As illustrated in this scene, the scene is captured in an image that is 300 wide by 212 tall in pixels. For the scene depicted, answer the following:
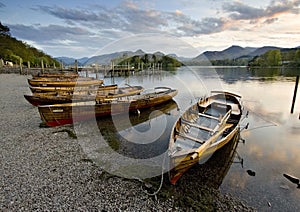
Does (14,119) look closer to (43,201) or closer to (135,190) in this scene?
(43,201)

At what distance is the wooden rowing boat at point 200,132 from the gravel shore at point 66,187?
1.00 m

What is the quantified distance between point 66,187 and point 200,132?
17.7 feet

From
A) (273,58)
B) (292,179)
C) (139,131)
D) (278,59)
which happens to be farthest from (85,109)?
(273,58)

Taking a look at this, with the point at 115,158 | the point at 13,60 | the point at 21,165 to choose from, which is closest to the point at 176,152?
the point at 115,158

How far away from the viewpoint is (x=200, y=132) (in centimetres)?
782

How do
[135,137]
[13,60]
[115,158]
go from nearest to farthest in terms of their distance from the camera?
[115,158]
[135,137]
[13,60]

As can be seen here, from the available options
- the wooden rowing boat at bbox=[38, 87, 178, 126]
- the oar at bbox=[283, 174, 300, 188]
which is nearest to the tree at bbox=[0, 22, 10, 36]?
the wooden rowing boat at bbox=[38, 87, 178, 126]

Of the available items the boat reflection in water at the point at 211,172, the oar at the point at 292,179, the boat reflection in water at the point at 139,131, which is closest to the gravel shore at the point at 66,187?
the boat reflection in water at the point at 211,172

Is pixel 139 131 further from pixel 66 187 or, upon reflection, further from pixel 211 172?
pixel 66 187

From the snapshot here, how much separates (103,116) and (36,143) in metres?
4.24

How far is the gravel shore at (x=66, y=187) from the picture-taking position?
14.3ft

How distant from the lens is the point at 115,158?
674 cm

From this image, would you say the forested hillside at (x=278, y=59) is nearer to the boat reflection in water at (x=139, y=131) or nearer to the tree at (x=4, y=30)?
the boat reflection in water at (x=139, y=131)

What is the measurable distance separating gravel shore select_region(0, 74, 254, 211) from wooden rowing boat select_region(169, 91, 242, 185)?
100 cm
